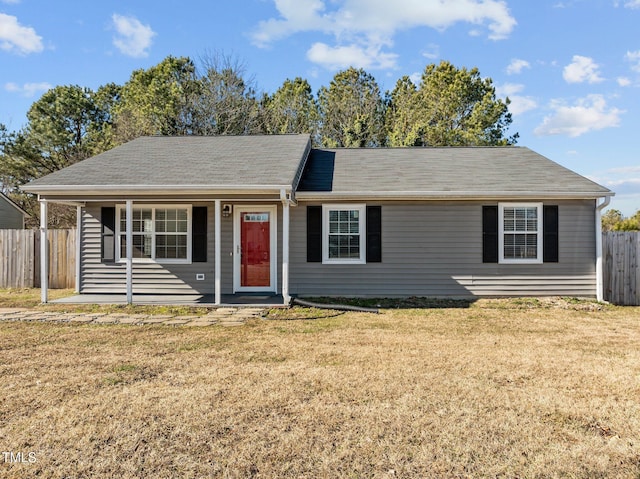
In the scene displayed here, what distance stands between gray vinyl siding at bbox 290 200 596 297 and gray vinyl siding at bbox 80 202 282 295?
108 cm

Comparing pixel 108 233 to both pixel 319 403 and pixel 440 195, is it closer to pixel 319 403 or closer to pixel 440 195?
pixel 440 195

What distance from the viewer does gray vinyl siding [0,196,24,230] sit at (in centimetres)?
2097

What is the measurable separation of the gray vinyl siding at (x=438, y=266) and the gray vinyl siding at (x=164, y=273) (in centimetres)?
108

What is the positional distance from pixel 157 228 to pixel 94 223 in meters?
1.64

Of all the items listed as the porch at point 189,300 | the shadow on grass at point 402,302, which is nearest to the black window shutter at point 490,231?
the shadow on grass at point 402,302

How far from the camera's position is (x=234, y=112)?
23172 millimetres

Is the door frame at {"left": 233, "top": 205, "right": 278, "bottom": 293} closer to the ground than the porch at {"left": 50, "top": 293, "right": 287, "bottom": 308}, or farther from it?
farther from it

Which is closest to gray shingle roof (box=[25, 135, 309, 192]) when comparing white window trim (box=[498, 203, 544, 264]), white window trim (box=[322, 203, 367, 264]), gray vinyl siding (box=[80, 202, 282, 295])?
gray vinyl siding (box=[80, 202, 282, 295])

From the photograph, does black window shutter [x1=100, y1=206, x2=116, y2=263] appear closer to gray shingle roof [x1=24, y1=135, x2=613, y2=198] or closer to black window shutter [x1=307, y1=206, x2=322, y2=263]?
gray shingle roof [x1=24, y1=135, x2=613, y2=198]

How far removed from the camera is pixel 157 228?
10.0 meters

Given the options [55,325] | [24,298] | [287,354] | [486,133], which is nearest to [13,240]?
[24,298]

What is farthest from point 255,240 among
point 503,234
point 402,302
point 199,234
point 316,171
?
point 503,234

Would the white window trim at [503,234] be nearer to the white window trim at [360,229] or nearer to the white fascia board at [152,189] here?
the white window trim at [360,229]

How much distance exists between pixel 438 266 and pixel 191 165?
6138 millimetres
